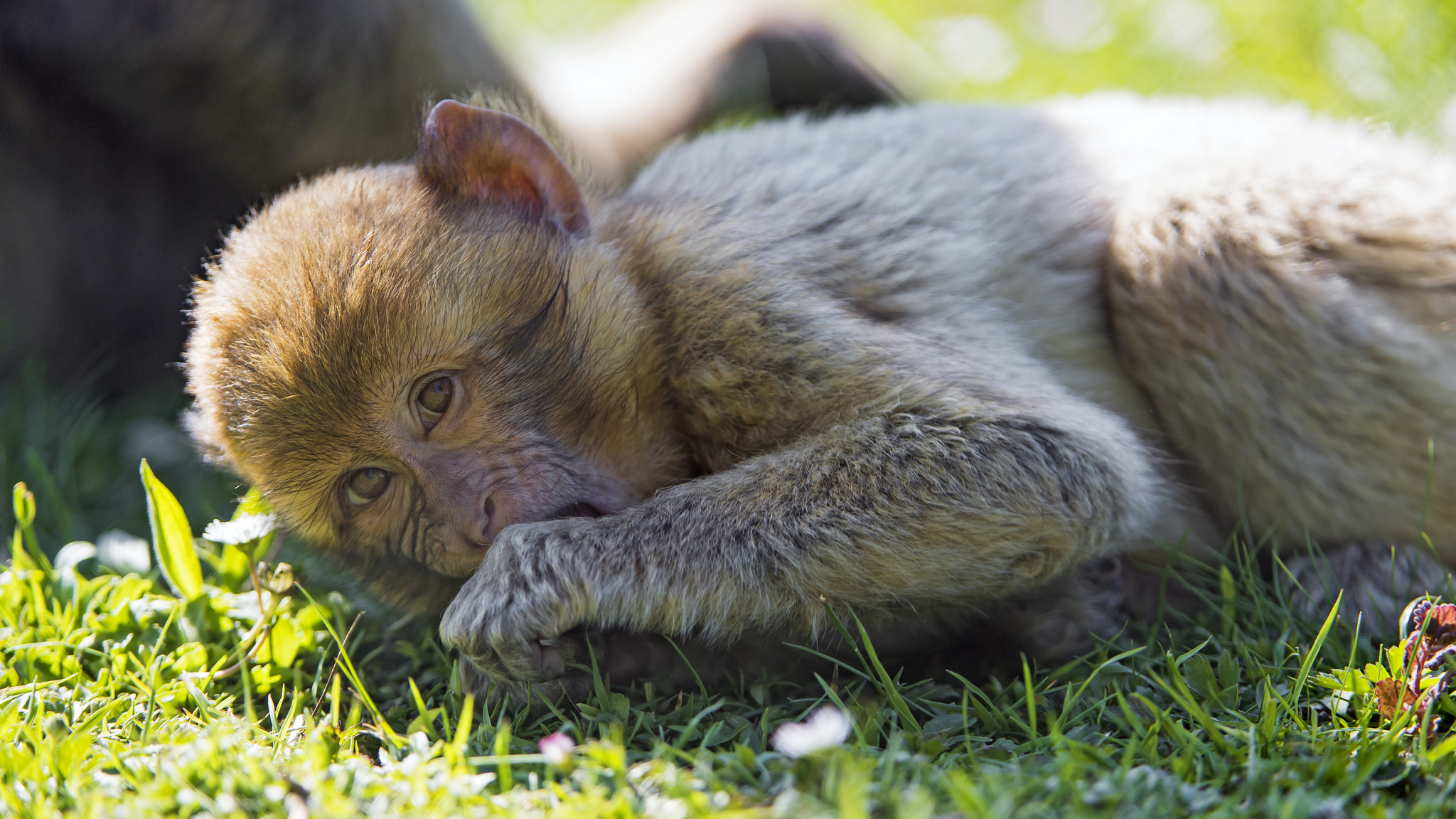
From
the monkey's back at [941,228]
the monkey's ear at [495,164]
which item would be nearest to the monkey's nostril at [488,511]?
the monkey's ear at [495,164]

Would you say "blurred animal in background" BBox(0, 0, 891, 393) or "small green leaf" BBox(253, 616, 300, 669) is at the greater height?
"blurred animal in background" BBox(0, 0, 891, 393)

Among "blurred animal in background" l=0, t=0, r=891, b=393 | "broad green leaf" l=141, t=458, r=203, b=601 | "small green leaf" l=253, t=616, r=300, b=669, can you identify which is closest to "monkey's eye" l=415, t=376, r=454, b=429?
"small green leaf" l=253, t=616, r=300, b=669

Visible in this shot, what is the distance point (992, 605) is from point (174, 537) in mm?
1913

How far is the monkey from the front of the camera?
94.1 inches

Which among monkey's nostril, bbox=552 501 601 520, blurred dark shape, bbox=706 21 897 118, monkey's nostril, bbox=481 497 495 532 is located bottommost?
monkey's nostril, bbox=552 501 601 520

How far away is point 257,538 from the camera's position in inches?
105

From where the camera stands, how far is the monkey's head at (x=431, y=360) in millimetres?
2393

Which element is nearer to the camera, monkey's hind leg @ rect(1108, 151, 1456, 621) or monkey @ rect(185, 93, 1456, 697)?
monkey @ rect(185, 93, 1456, 697)

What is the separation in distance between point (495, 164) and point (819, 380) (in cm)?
92

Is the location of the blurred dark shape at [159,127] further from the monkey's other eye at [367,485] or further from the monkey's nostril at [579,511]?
the monkey's nostril at [579,511]

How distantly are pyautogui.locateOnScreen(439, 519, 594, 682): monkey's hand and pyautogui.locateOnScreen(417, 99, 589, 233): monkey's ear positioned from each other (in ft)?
2.70

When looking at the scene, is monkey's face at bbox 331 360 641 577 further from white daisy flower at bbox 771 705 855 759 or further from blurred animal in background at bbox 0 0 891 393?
blurred animal in background at bbox 0 0 891 393

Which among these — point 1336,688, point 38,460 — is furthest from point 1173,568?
point 38,460

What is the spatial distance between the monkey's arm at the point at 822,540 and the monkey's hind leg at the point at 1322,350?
485 mm
